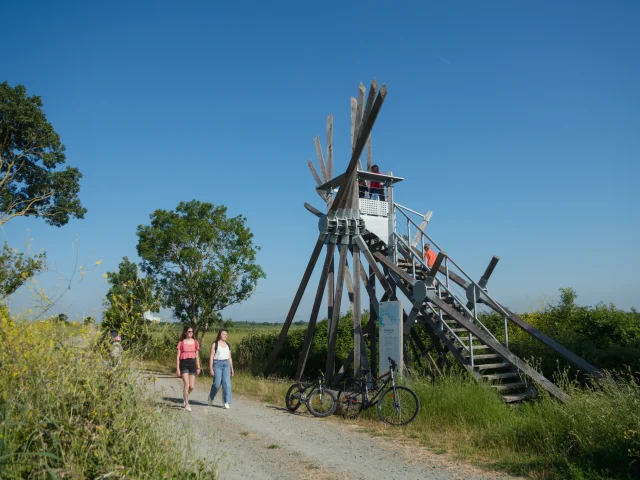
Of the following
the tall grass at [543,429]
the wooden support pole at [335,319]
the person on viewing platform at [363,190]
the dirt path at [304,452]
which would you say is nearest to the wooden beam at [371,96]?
the person on viewing platform at [363,190]

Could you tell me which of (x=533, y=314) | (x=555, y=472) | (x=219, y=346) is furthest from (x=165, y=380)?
(x=555, y=472)

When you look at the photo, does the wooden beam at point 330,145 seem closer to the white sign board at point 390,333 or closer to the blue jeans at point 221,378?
the white sign board at point 390,333

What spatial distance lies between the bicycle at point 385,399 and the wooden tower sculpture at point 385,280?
133cm

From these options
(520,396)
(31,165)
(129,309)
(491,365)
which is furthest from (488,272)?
(31,165)

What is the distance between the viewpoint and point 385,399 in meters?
9.68

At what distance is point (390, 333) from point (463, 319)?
1.67 metres

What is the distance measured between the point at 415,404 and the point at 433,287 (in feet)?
11.8

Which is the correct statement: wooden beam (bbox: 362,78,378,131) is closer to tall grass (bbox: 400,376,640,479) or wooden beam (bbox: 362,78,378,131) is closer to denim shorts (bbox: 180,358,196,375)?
tall grass (bbox: 400,376,640,479)

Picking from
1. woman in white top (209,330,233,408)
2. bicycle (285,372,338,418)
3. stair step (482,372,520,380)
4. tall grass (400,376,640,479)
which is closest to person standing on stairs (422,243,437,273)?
stair step (482,372,520,380)

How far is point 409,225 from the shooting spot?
13.6 m

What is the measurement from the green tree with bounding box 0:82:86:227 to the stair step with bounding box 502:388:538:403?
1511cm

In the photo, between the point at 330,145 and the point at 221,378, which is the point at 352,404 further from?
the point at 330,145

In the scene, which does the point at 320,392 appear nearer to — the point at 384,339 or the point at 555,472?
the point at 384,339

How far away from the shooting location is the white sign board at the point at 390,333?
11078 mm
